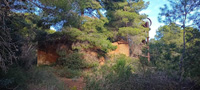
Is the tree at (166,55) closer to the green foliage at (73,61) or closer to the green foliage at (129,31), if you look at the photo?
the green foliage at (73,61)

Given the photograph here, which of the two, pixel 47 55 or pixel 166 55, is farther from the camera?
pixel 47 55

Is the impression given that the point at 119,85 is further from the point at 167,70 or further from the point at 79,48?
the point at 79,48

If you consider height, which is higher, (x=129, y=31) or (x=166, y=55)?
(x=129, y=31)

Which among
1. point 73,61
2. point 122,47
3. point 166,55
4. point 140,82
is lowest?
point 140,82

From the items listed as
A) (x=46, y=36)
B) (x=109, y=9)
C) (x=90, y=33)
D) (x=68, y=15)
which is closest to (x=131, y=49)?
(x=109, y=9)

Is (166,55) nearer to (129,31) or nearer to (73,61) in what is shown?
(73,61)

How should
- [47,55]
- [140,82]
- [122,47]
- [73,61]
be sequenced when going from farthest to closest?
[122,47] → [47,55] → [73,61] → [140,82]

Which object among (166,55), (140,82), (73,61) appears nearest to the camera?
(140,82)

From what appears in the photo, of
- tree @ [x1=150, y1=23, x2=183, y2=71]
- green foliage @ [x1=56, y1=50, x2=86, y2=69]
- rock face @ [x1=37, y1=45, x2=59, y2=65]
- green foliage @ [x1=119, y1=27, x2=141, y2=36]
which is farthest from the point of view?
green foliage @ [x1=119, y1=27, x2=141, y2=36]

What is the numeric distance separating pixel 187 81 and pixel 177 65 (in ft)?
2.46

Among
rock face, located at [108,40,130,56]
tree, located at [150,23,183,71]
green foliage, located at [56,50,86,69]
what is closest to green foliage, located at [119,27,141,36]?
rock face, located at [108,40,130,56]

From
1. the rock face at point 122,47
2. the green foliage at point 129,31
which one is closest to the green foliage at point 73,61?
Result: the green foliage at point 129,31

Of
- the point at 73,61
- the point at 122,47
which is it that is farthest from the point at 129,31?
the point at 73,61

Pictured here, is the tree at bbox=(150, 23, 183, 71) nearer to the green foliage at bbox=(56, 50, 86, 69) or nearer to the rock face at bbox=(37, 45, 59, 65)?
the green foliage at bbox=(56, 50, 86, 69)
